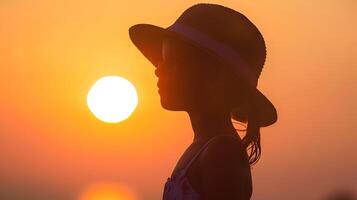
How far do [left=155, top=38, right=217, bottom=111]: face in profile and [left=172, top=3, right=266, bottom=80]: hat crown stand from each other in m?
0.21

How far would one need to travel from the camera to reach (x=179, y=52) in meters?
5.63

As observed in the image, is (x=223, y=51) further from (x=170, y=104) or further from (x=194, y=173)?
(x=194, y=173)

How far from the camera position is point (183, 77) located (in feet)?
18.0

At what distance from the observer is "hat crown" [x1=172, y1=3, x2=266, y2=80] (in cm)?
557

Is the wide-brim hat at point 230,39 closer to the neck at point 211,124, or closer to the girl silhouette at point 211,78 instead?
the girl silhouette at point 211,78

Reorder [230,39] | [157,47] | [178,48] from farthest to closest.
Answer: [157,47] < [178,48] < [230,39]

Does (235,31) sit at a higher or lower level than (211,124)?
higher

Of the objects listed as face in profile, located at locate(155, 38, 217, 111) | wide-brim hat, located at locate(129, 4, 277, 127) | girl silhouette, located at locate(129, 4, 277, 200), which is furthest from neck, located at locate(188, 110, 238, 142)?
wide-brim hat, located at locate(129, 4, 277, 127)

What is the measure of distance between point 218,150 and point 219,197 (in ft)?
1.25

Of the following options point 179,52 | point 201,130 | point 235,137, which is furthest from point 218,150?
point 179,52

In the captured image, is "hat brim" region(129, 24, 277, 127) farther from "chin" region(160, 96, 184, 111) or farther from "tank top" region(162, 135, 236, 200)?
"tank top" region(162, 135, 236, 200)

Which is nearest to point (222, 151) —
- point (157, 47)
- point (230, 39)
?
point (230, 39)

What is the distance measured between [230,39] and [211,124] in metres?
0.73

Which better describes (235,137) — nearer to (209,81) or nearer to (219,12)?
(209,81)
